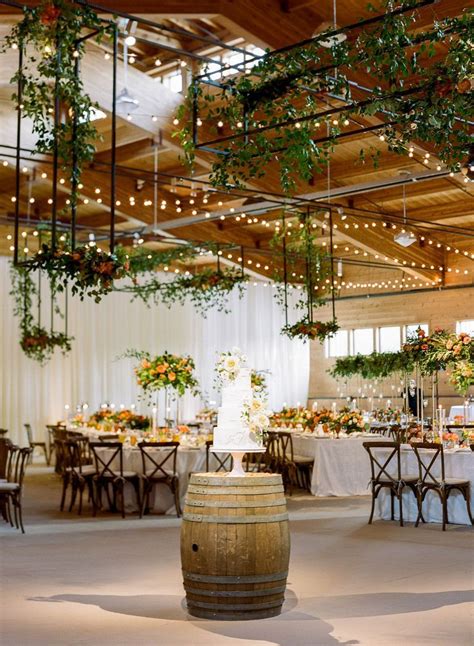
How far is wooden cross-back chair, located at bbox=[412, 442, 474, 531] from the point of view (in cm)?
880

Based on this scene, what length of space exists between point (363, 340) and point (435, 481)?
13144 mm

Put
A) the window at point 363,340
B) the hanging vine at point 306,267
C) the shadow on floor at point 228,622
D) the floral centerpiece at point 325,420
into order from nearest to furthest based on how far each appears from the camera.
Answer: the shadow on floor at point 228,622 → the floral centerpiece at point 325,420 → the hanging vine at point 306,267 → the window at point 363,340

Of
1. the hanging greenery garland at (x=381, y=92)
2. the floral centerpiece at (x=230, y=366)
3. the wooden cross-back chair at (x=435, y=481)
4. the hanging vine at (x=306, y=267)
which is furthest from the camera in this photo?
the hanging vine at (x=306, y=267)

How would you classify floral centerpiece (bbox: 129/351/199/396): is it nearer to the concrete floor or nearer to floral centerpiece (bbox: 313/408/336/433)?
the concrete floor

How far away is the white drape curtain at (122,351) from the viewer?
60.9 ft

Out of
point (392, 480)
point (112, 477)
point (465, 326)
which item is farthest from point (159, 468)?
point (465, 326)

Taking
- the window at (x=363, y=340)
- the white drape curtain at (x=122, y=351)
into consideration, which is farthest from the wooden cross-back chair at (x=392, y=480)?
the window at (x=363, y=340)

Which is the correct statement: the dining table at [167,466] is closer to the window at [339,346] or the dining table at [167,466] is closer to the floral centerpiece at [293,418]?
the floral centerpiece at [293,418]

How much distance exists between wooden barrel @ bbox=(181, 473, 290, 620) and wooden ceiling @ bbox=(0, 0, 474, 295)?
14.4 ft

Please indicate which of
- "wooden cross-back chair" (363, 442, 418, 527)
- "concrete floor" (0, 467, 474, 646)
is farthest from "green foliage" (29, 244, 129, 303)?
"wooden cross-back chair" (363, 442, 418, 527)

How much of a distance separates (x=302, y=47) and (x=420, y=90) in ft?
3.68

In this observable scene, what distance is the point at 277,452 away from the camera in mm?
12688

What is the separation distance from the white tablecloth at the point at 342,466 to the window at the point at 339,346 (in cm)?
1038

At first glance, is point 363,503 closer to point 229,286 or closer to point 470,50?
point 229,286
